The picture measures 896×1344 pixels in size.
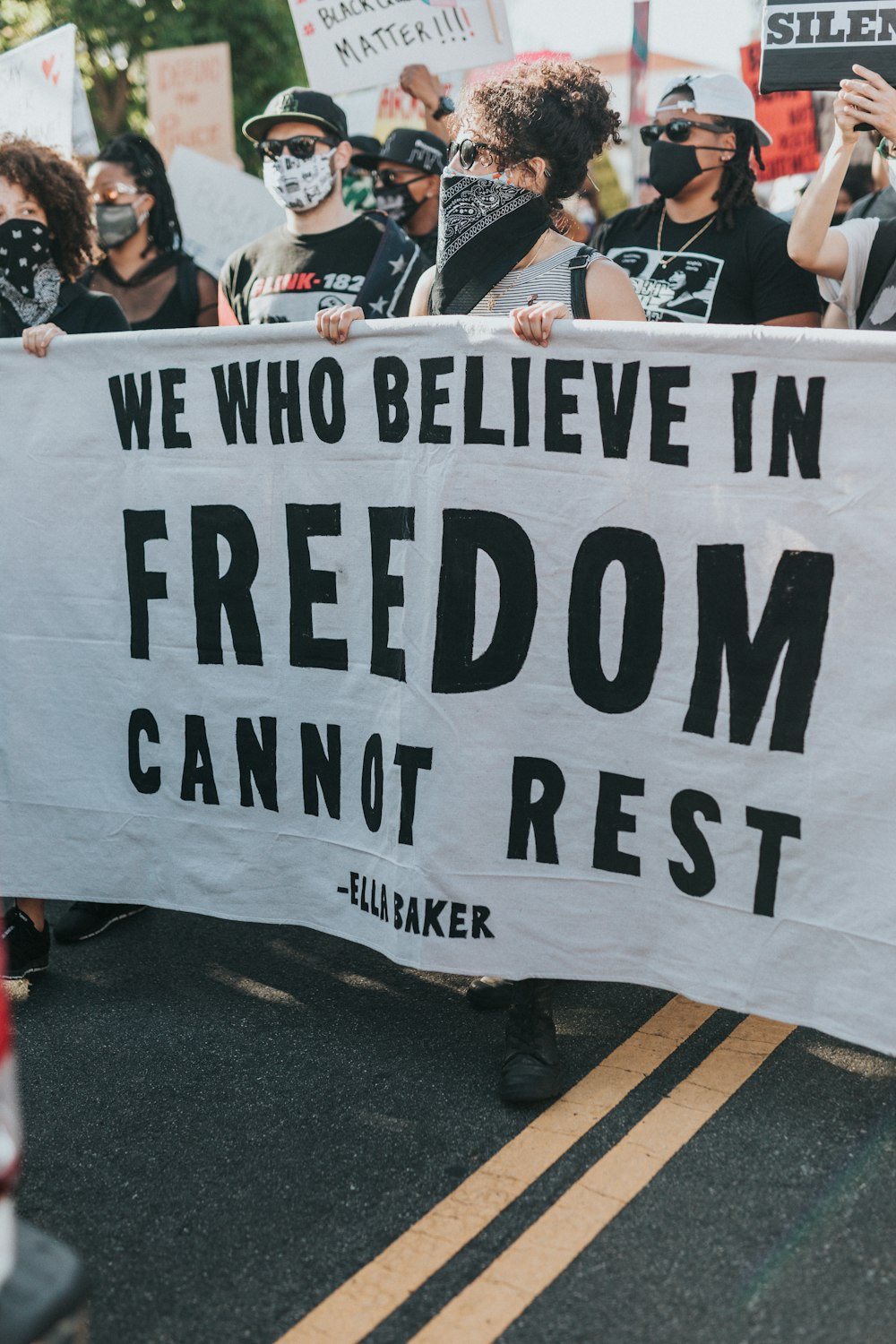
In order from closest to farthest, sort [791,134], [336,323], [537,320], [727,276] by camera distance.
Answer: [537,320]
[336,323]
[727,276]
[791,134]

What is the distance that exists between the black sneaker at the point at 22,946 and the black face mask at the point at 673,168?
2.87 meters

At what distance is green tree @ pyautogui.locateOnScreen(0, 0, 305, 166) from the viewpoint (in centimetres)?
2200

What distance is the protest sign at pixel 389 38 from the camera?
6070 mm

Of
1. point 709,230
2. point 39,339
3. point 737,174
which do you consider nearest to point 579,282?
point 709,230

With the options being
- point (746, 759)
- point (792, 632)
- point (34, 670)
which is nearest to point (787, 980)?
point (746, 759)

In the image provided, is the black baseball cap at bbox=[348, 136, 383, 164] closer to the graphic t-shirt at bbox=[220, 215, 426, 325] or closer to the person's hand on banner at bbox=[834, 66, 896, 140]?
the graphic t-shirt at bbox=[220, 215, 426, 325]

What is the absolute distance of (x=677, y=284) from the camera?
4133 millimetres

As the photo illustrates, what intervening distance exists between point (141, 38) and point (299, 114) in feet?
66.4

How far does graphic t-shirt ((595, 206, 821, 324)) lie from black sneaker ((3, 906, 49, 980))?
2461 millimetres

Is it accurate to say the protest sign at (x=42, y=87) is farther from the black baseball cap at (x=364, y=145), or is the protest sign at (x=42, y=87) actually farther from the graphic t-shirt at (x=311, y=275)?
the graphic t-shirt at (x=311, y=275)

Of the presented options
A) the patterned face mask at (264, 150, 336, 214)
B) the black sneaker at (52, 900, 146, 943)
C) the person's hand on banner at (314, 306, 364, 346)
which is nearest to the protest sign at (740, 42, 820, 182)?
the patterned face mask at (264, 150, 336, 214)

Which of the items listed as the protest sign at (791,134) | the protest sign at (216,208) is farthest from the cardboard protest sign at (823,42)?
the protest sign at (791,134)

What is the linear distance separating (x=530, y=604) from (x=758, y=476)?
0.58 metres

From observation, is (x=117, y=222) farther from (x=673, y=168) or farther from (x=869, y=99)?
(x=869, y=99)
